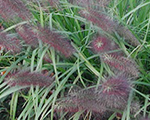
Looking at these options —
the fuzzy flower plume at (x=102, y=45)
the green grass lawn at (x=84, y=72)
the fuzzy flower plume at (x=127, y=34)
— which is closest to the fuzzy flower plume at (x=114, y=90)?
the green grass lawn at (x=84, y=72)

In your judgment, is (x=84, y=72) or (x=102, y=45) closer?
(x=102, y=45)

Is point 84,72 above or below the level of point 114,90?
below

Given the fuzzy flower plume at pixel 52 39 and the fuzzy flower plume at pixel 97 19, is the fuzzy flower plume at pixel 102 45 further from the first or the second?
the fuzzy flower plume at pixel 52 39

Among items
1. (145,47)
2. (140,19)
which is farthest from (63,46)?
(140,19)

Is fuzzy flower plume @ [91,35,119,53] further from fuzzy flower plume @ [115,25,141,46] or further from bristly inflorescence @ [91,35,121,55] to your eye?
fuzzy flower plume @ [115,25,141,46]

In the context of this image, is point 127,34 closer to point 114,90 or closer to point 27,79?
point 114,90

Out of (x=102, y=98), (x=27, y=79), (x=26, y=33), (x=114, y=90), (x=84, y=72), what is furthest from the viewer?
(x=84, y=72)

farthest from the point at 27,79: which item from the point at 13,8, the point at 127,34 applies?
the point at 127,34

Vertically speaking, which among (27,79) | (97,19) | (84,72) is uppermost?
(97,19)
